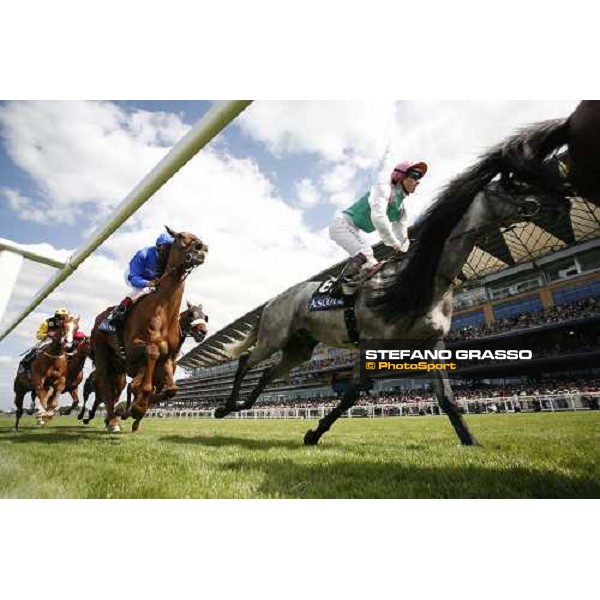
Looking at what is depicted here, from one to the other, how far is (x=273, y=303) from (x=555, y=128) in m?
4.00

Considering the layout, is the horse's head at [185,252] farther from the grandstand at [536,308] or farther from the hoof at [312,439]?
the hoof at [312,439]

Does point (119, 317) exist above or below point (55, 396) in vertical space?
above

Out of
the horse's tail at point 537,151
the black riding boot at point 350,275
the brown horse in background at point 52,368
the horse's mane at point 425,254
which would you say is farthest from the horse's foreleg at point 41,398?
the horse's tail at point 537,151

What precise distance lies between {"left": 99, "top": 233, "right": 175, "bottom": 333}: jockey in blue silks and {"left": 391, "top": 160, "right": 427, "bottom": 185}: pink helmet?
304cm

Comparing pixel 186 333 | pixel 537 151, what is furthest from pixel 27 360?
pixel 537 151

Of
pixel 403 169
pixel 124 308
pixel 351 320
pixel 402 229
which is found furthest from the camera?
pixel 124 308

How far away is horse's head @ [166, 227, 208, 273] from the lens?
4723 mm

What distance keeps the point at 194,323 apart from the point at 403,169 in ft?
11.9

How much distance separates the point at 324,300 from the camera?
4.62 metres

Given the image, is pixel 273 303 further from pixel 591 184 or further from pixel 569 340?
pixel 591 184

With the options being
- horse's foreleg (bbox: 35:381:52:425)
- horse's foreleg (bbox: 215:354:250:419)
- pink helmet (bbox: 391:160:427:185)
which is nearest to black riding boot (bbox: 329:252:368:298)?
pink helmet (bbox: 391:160:427:185)

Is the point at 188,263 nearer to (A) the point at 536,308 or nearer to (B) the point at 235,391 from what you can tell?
(B) the point at 235,391

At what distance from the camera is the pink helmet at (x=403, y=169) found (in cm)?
363
